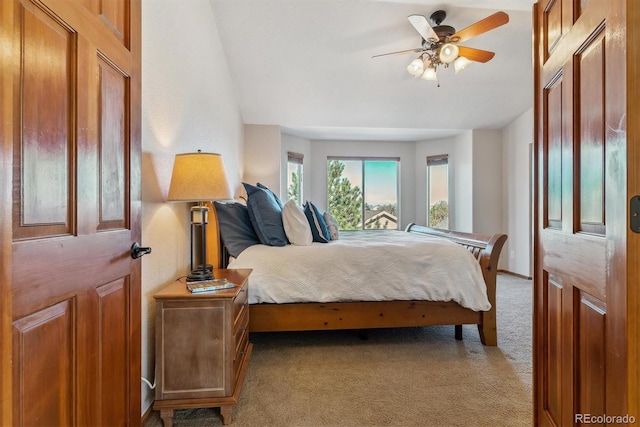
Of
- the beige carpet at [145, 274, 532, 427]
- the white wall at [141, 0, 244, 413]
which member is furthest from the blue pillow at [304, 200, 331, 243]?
the white wall at [141, 0, 244, 413]

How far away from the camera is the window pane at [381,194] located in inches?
251

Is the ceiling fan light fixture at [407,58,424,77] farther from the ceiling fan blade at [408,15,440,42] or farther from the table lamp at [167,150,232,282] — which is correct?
the table lamp at [167,150,232,282]

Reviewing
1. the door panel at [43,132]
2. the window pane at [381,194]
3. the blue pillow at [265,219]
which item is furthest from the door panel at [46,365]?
the window pane at [381,194]

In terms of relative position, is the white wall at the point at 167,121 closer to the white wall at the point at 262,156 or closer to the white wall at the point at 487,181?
the white wall at the point at 262,156

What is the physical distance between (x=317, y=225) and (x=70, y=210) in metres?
1.98

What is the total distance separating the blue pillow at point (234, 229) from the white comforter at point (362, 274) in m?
0.10

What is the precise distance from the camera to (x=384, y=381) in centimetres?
198

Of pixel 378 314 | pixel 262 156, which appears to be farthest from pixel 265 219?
pixel 262 156

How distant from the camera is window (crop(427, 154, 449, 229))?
6.00 meters

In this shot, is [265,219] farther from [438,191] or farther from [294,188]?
[438,191]

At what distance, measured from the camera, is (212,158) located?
183cm

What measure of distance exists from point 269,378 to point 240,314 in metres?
0.51

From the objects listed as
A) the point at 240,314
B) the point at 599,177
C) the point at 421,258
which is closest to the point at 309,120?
the point at 421,258

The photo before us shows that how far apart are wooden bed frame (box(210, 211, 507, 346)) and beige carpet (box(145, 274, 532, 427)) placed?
0.20 metres
